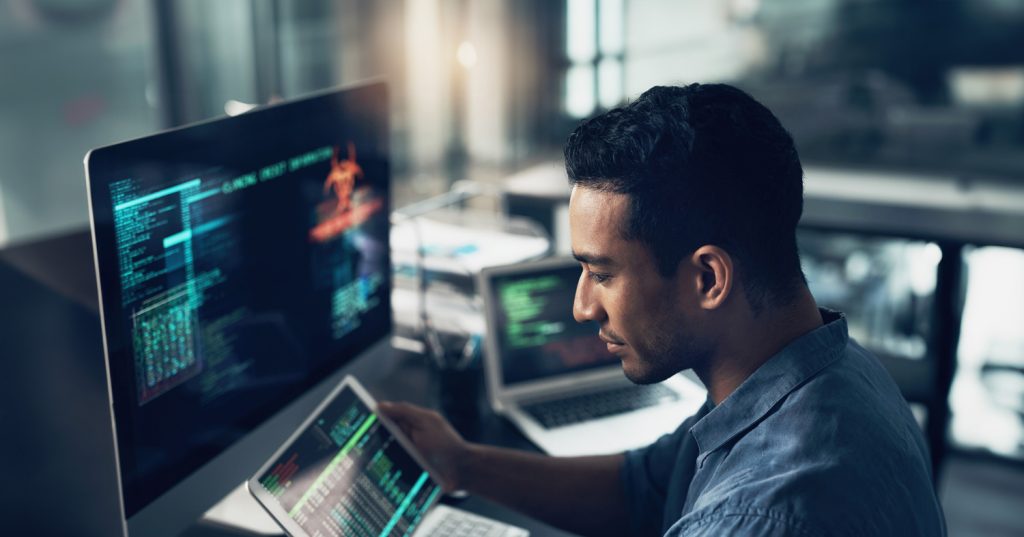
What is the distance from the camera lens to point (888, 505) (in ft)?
2.81

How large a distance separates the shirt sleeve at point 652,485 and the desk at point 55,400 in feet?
0.34

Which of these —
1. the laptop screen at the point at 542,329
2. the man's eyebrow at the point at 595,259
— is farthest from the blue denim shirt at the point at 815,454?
the laptop screen at the point at 542,329

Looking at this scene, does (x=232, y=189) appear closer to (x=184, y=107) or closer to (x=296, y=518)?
(x=296, y=518)

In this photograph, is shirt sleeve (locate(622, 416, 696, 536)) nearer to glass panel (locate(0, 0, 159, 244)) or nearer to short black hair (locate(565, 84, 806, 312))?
short black hair (locate(565, 84, 806, 312))

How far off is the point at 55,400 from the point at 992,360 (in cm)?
305

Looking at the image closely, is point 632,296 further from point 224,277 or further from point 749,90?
point 749,90

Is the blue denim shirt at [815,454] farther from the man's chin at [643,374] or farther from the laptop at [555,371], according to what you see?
the laptop at [555,371]

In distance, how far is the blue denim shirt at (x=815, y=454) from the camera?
838mm

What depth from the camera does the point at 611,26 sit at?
3721mm

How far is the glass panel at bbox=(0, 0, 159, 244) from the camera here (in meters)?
3.30

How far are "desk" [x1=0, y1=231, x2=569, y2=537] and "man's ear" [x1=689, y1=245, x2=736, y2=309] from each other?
473mm

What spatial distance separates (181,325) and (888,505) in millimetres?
773

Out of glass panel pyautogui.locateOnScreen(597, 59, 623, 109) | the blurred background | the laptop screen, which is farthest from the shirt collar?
glass panel pyautogui.locateOnScreen(597, 59, 623, 109)

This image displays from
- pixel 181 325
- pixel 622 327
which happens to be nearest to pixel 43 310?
pixel 181 325
